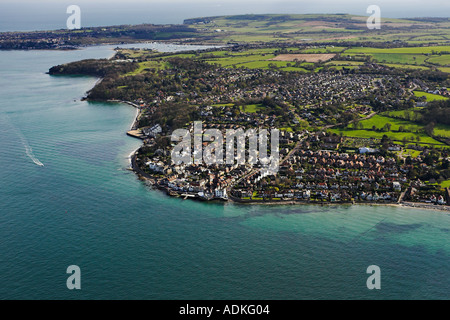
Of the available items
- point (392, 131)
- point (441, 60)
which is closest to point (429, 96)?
point (392, 131)

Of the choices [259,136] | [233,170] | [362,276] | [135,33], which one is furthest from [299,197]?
[135,33]

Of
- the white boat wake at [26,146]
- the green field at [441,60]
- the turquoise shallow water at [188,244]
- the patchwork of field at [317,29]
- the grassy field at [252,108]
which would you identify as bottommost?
the turquoise shallow water at [188,244]

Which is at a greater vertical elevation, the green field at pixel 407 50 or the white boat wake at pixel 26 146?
the green field at pixel 407 50

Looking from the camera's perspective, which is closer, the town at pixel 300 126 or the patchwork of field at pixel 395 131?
the town at pixel 300 126

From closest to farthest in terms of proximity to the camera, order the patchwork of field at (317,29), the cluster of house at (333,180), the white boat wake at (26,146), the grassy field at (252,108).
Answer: the cluster of house at (333,180) → the white boat wake at (26,146) → the grassy field at (252,108) → the patchwork of field at (317,29)

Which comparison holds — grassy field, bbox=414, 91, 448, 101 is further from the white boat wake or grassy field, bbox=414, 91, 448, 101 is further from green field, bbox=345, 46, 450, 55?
the white boat wake

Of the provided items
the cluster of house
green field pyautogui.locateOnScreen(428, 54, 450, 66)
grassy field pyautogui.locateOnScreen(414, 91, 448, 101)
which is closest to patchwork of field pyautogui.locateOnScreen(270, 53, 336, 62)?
green field pyautogui.locateOnScreen(428, 54, 450, 66)

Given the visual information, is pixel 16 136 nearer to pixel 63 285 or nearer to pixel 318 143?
pixel 63 285

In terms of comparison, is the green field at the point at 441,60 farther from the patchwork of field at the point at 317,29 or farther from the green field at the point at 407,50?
the patchwork of field at the point at 317,29

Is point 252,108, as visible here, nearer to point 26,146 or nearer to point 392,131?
point 392,131

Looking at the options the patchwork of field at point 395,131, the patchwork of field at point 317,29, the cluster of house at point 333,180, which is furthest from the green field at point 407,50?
the cluster of house at point 333,180
